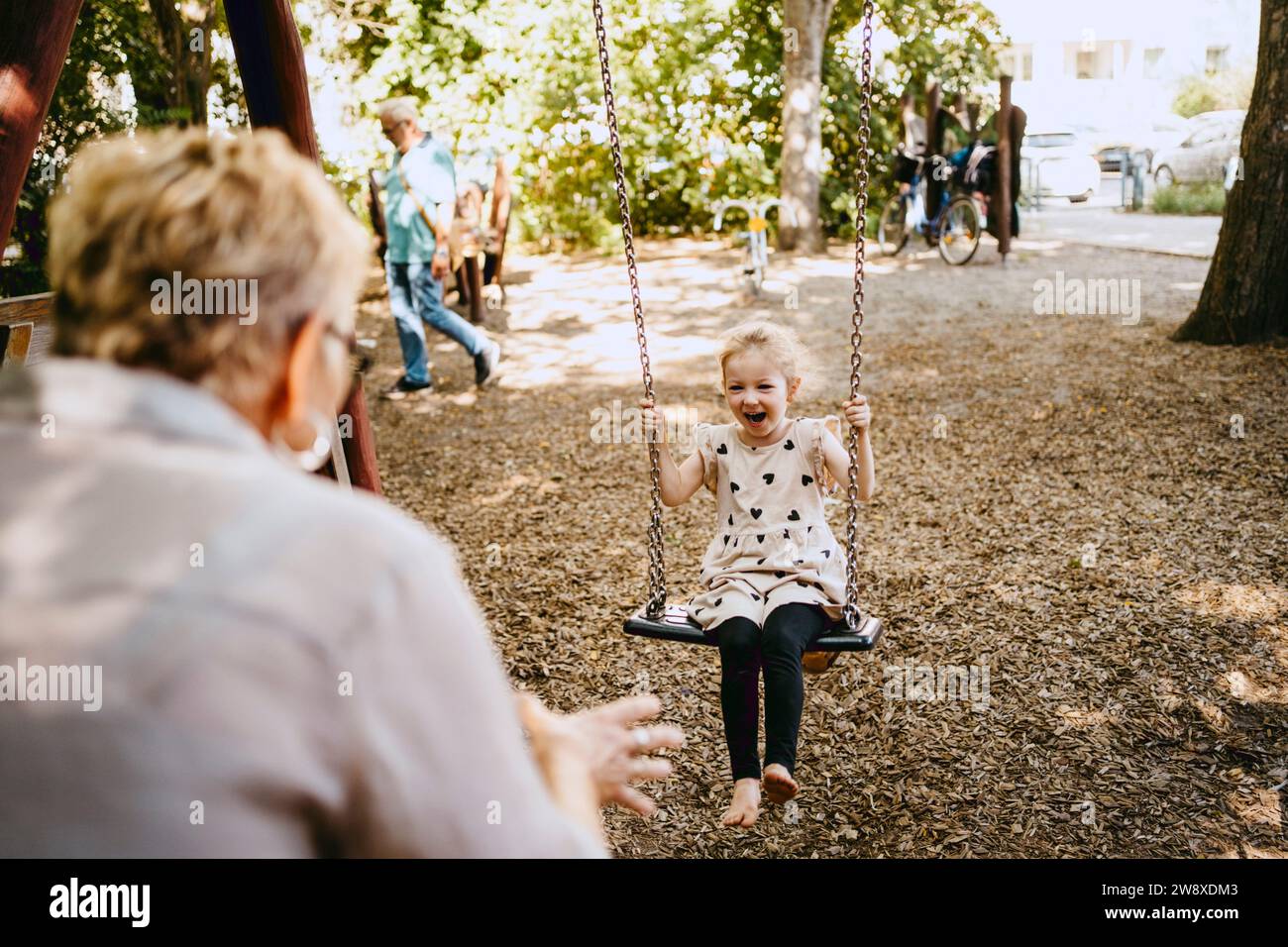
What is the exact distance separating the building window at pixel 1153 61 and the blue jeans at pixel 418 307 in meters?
32.3

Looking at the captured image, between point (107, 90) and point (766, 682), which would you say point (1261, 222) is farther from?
point (107, 90)

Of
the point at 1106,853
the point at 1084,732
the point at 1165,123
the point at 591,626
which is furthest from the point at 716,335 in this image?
the point at 1165,123

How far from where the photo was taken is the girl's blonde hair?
10.7ft

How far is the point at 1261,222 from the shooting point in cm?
707

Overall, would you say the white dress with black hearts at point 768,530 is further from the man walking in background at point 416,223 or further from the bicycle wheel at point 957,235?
the bicycle wheel at point 957,235

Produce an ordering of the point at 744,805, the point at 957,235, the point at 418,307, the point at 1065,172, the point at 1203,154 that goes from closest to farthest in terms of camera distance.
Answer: the point at 744,805 → the point at 418,307 → the point at 957,235 → the point at 1203,154 → the point at 1065,172

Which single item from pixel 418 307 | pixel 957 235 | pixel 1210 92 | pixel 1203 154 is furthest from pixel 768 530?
pixel 1210 92

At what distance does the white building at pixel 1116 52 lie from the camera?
101 ft

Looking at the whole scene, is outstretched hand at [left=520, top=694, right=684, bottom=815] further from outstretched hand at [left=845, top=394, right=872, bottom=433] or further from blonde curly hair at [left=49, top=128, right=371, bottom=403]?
outstretched hand at [left=845, top=394, right=872, bottom=433]

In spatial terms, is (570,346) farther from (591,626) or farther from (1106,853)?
(1106,853)

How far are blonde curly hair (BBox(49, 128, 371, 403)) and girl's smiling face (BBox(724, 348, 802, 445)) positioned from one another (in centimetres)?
212

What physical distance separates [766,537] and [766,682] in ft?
1.44

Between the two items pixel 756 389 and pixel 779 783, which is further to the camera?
pixel 756 389

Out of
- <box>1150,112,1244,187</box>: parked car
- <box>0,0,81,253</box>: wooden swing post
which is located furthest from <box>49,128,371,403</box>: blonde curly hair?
<box>1150,112,1244,187</box>: parked car
